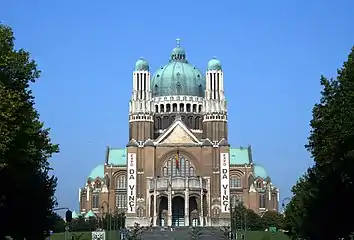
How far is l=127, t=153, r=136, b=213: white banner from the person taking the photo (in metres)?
117

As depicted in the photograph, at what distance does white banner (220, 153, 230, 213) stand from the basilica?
6.6 inches

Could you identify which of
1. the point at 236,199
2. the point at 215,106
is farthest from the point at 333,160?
the point at 236,199

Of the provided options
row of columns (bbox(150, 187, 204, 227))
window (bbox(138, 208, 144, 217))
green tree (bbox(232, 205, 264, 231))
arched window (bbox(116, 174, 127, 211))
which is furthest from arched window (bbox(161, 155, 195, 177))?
arched window (bbox(116, 174, 127, 211))

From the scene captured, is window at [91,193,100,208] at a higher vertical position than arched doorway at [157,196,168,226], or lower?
higher

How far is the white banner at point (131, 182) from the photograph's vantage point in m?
117

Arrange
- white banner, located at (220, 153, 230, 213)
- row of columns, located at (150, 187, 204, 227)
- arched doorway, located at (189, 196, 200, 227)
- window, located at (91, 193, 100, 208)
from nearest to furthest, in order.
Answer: row of columns, located at (150, 187, 204, 227), arched doorway, located at (189, 196, 200, 227), white banner, located at (220, 153, 230, 213), window, located at (91, 193, 100, 208)

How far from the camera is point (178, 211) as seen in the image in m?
116

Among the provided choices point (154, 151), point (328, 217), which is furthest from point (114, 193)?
point (328, 217)

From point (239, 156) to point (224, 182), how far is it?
84.5ft

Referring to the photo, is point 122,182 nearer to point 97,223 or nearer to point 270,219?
point 97,223

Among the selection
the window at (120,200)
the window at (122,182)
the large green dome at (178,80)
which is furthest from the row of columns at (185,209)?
the large green dome at (178,80)

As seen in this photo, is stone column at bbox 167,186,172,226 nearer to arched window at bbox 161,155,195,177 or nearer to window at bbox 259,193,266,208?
arched window at bbox 161,155,195,177

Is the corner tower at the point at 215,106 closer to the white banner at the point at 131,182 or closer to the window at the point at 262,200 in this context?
the white banner at the point at 131,182

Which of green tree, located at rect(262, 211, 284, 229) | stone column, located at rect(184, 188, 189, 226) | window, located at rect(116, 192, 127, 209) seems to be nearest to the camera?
stone column, located at rect(184, 188, 189, 226)
